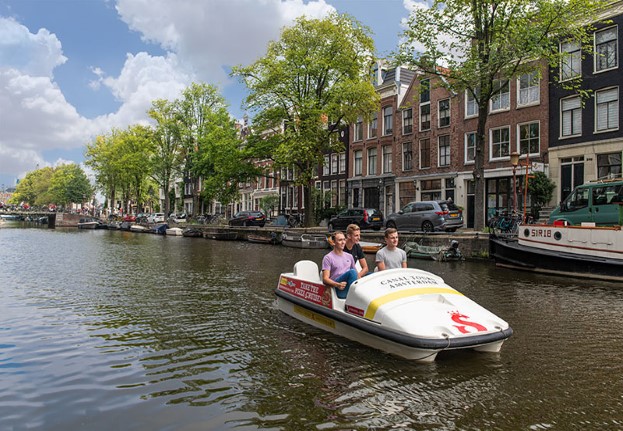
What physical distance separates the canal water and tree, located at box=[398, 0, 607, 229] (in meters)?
11.7

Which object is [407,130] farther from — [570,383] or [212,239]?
[570,383]

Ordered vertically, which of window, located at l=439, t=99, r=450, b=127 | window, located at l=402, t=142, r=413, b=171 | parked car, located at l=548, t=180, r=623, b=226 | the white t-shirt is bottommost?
the white t-shirt

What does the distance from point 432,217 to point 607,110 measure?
9.89 metres

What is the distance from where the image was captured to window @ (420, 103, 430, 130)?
110ft

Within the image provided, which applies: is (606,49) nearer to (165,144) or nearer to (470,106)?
(470,106)

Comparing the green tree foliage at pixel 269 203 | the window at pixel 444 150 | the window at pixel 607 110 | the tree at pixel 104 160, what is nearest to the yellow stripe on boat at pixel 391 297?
the window at pixel 607 110

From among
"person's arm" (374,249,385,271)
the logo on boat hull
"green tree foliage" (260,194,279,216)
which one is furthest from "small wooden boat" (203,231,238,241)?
the logo on boat hull

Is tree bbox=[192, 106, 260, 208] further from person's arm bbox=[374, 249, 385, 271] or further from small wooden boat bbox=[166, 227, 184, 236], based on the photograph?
person's arm bbox=[374, 249, 385, 271]

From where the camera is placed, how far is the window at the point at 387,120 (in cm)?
3684

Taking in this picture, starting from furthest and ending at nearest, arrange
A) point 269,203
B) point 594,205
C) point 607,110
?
point 269,203, point 607,110, point 594,205

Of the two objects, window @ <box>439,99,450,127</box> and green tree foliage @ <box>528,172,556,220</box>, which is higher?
window @ <box>439,99,450,127</box>

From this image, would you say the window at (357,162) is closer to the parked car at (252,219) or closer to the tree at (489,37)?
the parked car at (252,219)

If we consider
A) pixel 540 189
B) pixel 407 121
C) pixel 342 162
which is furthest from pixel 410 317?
pixel 342 162

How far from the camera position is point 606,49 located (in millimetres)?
23656
